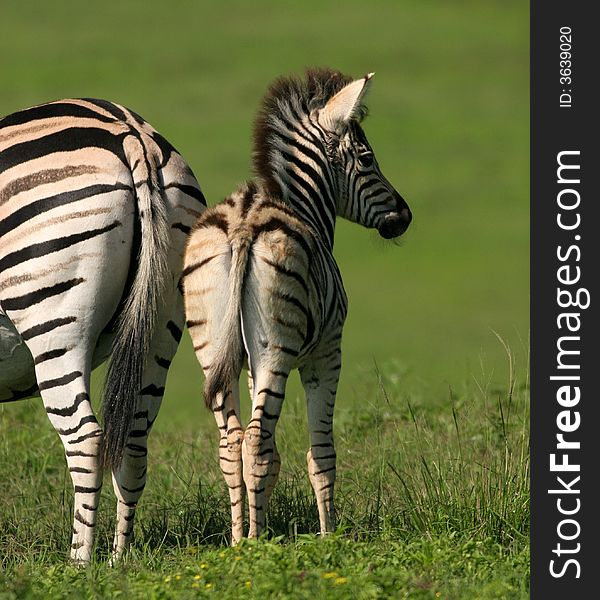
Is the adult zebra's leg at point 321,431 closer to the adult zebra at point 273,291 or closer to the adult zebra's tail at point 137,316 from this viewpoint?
the adult zebra at point 273,291

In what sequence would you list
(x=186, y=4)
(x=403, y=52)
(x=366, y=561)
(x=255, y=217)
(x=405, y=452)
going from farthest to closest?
(x=186, y=4), (x=403, y=52), (x=405, y=452), (x=255, y=217), (x=366, y=561)

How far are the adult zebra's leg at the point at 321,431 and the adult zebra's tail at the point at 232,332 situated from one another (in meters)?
0.89

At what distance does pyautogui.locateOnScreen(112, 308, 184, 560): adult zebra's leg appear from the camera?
8.12m

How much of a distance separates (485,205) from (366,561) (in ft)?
80.1

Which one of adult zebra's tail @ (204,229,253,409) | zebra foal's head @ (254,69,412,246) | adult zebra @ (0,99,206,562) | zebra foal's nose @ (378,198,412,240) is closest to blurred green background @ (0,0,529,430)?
zebra foal's nose @ (378,198,412,240)

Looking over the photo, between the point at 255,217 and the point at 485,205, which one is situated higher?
the point at 485,205

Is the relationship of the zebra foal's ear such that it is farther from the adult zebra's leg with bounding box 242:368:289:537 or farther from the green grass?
the green grass

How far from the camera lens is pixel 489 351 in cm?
2039

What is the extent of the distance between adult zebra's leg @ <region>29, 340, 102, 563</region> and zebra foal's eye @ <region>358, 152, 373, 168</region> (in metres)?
2.38

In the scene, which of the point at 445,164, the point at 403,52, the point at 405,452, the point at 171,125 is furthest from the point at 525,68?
the point at 405,452

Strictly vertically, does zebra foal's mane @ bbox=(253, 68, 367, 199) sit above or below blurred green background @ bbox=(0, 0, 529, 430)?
below

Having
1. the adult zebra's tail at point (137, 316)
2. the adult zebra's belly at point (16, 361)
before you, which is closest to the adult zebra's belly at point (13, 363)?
the adult zebra's belly at point (16, 361)

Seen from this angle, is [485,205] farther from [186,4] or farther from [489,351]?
[186,4]

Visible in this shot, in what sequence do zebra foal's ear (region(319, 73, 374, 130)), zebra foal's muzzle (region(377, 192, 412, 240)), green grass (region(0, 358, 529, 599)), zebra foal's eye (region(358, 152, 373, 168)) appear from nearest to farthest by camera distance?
green grass (region(0, 358, 529, 599))
zebra foal's ear (region(319, 73, 374, 130))
zebra foal's eye (region(358, 152, 373, 168))
zebra foal's muzzle (region(377, 192, 412, 240))
